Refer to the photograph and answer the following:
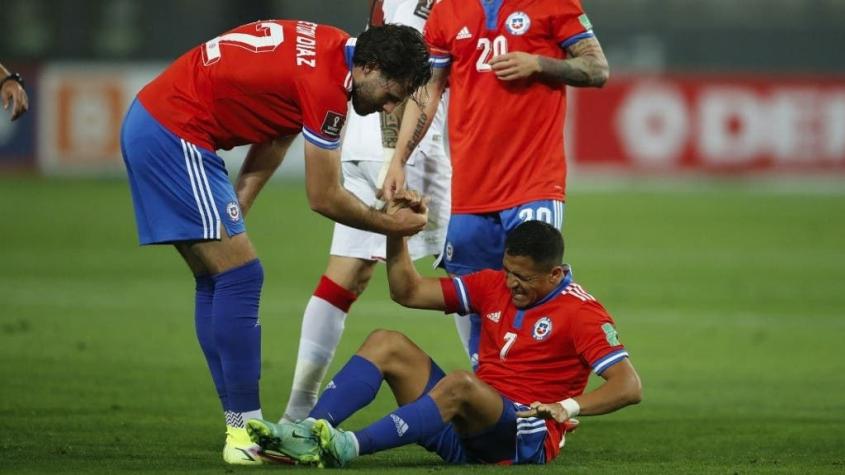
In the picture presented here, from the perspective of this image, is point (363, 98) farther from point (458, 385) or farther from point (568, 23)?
point (568, 23)

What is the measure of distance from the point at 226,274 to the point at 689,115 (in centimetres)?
1926

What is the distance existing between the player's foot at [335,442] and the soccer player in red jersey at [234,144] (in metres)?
0.54

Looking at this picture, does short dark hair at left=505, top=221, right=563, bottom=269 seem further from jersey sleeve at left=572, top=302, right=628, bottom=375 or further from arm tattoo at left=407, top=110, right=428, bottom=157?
arm tattoo at left=407, top=110, right=428, bottom=157

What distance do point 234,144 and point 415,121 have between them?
108 centimetres

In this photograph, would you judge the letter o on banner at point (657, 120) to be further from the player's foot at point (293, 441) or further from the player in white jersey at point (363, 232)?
the player's foot at point (293, 441)

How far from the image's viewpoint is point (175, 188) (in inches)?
242

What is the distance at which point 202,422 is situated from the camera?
7.31 meters

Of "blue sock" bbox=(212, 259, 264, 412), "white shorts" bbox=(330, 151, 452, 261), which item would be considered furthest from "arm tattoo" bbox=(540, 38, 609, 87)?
"blue sock" bbox=(212, 259, 264, 412)

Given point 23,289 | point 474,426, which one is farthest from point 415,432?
point 23,289

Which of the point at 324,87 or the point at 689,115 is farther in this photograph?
the point at 689,115

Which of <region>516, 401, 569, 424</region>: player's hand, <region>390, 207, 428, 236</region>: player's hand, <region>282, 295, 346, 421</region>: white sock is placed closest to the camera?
<region>516, 401, 569, 424</region>: player's hand

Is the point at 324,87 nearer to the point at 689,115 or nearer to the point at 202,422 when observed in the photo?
the point at 202,422

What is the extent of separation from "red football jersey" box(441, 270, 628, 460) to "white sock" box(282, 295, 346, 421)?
3.58 ft

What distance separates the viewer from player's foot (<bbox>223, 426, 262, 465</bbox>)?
610cm
